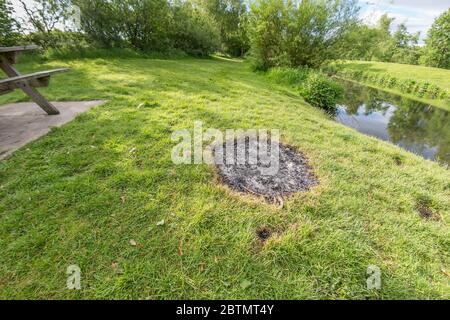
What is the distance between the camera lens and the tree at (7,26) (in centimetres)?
924

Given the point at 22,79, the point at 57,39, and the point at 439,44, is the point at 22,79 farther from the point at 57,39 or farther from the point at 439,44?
the point at 439,44

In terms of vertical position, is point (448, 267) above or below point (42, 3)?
below

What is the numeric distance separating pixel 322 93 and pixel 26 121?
910 cm

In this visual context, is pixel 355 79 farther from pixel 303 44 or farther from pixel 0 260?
pixel 0 260

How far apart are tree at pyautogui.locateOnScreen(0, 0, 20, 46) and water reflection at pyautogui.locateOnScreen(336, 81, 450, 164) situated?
1466 centimetres

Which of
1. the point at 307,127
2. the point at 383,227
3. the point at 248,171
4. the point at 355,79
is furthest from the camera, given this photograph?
the point at 355,79

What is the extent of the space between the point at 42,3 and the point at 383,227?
1652 centimetres

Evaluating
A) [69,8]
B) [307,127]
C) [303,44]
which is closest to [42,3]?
[69,8]

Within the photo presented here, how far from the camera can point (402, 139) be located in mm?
6844

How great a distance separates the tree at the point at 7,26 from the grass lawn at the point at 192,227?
10274mm

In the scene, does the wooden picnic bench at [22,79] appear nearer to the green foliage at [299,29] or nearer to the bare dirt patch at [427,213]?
the bare dirt patch at [427,213]

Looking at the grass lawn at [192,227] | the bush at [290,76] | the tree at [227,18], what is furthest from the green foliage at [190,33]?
the grass lawn at [192,227]

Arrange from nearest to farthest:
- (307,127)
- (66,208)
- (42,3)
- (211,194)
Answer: (66,208) → (211,194) → (307,127) → (42,3)

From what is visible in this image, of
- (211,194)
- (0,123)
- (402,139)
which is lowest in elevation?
(402,139)
